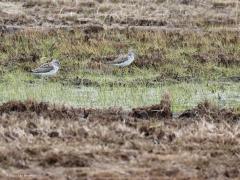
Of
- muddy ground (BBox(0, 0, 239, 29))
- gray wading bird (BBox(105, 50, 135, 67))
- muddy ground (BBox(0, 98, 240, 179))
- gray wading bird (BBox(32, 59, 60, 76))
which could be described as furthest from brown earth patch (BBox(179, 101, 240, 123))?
muddy ground (BBox(0, 0, 239, 29))

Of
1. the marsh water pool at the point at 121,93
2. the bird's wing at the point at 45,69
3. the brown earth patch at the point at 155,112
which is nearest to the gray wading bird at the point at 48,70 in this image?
the bird's wing at the point at 45,69

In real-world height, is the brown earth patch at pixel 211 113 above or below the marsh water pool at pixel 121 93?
above

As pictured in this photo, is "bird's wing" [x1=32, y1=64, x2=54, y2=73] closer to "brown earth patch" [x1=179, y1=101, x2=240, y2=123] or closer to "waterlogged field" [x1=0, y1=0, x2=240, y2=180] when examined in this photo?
"waterlogged field" [x1=0, y1=0, x2=240, y2=180]

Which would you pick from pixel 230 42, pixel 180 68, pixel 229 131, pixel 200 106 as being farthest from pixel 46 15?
pixel 229 131

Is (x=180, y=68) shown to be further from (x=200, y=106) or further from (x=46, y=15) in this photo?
(x=46, y=15)

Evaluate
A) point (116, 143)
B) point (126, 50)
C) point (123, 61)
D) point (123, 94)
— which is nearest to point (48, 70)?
point (123, 94)

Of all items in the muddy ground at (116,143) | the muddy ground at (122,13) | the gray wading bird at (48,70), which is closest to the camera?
the muddy ground at (116,143)

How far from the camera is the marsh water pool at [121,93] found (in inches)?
568

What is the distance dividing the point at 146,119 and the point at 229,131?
174cm

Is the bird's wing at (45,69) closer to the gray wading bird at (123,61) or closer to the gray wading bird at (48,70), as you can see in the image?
the gray wading bird at (48,70)

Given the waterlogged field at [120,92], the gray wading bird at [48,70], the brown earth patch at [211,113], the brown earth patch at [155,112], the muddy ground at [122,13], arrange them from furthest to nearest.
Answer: the muddy ground at [122,13], the gray wading bird at [48,70], the brown earth patch at [155,112], the brown earth patch at [211,113], the waterlogged field at [120,92]

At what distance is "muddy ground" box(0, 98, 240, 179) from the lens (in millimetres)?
8906

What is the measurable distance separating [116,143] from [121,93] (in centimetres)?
556

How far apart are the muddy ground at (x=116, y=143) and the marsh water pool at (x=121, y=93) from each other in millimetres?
1787
